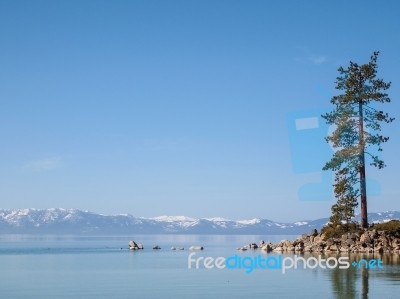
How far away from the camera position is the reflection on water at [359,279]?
27.9 m

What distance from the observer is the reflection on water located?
27.9 meters

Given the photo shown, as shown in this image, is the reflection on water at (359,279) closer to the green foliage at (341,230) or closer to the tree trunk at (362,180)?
the green foliage at (341,230)

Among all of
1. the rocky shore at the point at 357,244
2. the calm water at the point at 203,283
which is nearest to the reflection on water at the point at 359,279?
the calm water at the point at 203,283

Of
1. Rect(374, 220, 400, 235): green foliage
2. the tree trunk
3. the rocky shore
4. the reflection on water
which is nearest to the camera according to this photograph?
the reflection on water

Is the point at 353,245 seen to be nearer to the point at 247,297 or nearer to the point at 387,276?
the point at 387,276

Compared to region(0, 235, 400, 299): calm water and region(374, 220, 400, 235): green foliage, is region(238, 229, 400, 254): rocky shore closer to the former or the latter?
region(374, 220, 400, 235): green foliage

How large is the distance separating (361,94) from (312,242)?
16.7 meters

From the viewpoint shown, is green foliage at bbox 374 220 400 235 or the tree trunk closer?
green foliage at bbox 374 220 400 235

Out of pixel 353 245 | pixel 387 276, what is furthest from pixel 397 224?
pixel 387 276

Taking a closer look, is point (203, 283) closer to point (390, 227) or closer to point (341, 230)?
point (341, 230)

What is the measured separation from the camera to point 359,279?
33531mm

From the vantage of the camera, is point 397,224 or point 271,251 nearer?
point 397,224

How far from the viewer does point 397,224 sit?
63.0 m

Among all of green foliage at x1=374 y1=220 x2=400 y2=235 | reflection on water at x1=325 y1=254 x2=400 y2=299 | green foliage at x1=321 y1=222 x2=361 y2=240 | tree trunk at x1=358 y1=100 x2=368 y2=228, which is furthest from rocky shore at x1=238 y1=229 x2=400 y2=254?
reflection on water at x1=325 y1=254 x2=400 y2=299
